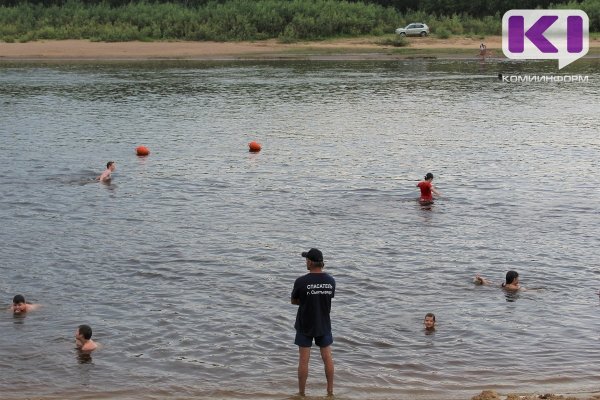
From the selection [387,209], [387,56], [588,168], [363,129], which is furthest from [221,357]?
[387,56]

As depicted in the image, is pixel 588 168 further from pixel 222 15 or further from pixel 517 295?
pixel 222 15

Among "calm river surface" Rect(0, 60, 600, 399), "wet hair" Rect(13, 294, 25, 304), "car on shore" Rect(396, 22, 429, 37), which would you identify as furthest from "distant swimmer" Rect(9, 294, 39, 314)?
"car on shore" Rect(396, 22, 429, 37)

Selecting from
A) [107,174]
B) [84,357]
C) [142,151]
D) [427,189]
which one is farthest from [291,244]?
[142,151]

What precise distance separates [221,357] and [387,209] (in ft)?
45.3

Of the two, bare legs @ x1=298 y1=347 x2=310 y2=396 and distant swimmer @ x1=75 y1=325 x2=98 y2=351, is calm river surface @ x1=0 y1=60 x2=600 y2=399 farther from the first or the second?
bare legs @ x1=298 y1=347 x2=310 y2=396

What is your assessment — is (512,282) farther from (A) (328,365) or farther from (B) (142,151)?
(B) (142,151)

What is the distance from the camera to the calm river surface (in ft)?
61.2

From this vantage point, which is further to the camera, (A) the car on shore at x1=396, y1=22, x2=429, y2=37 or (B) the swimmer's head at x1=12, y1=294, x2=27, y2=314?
(A) the car on shore at x1=396, y1=22, x2=429, y2=37

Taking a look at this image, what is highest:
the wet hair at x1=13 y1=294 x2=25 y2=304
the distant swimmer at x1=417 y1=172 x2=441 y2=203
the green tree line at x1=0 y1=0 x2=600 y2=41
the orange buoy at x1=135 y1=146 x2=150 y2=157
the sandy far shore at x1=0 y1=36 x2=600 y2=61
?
the green tree line at x1=0 y1=0 x2=600 y2=41

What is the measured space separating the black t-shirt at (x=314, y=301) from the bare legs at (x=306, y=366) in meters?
0.43

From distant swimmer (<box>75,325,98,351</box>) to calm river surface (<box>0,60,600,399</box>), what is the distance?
0.99 feet

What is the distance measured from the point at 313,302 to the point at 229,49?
3102 inches

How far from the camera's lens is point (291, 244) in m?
27.7

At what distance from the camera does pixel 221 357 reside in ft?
63.0
